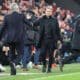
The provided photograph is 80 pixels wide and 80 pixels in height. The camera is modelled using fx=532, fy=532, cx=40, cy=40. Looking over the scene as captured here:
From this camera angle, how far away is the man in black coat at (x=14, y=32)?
17031 mm

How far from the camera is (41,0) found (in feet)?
97.3

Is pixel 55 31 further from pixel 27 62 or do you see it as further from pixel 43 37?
pixel 27 62

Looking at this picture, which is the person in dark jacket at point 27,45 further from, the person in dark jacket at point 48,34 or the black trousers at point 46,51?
the black trousers at point 46,51

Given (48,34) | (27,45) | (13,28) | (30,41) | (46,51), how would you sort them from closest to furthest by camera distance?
1. (13,28)
2. (46,51)
3. (48,34)
4. (27,45)
5. (30,41)

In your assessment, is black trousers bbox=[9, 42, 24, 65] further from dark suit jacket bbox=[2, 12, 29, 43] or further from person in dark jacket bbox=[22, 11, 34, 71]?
person in dark jacket bbox=[22, 11, 34, 71]

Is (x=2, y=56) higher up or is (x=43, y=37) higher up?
(x=43, y=37)

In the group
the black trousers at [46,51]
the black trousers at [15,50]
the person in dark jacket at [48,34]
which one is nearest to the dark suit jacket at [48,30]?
the person in dark jacket at [48,34]

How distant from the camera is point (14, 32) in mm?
17297

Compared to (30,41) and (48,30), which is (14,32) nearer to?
(48,30)

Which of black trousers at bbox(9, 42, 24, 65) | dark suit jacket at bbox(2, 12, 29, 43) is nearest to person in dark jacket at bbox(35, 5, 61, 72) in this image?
dark suit jacket at bbox(2, 12, 29, 43)

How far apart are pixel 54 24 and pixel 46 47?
0.84 meters

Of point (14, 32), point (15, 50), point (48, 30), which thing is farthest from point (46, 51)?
point (14, 32)

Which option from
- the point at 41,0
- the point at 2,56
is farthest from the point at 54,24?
the point at 41,0

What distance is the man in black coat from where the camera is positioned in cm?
1703
